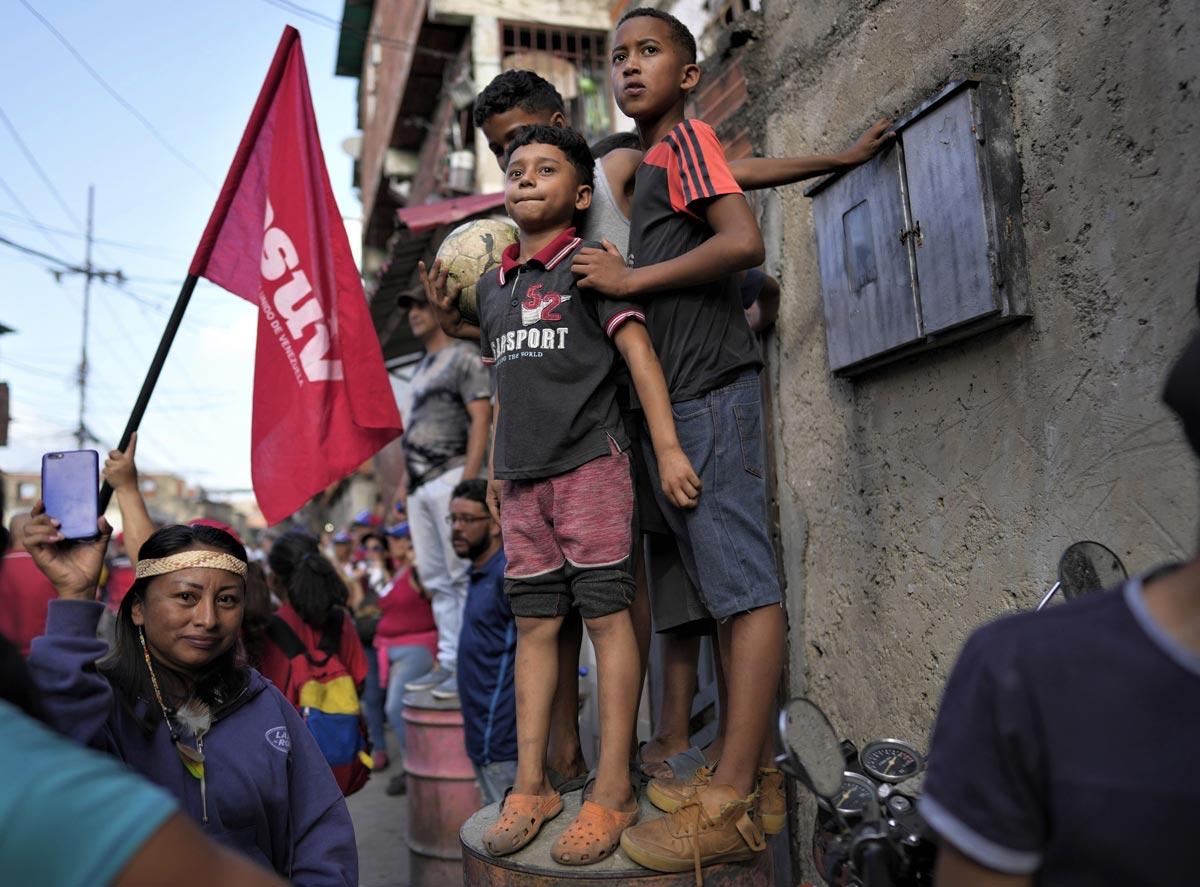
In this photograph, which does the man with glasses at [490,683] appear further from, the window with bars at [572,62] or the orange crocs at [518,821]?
the window with bars at [572,62]

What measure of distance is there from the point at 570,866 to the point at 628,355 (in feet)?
4.27

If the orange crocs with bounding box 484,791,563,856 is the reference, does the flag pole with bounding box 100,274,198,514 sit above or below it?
above

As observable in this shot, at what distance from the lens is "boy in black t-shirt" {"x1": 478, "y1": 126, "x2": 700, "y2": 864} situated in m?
2.68

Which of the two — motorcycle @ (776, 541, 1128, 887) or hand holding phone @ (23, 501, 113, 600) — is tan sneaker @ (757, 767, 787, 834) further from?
hand holding phone @ (23, 501, 113, 600)

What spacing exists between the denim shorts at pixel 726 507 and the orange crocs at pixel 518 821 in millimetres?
672

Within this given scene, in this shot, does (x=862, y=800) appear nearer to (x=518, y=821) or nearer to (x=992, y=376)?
(x=518, y=821)

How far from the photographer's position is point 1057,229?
266 cm

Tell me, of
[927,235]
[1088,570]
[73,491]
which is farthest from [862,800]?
[73,491]

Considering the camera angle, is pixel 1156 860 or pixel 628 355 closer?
Result: pixel 1156 860

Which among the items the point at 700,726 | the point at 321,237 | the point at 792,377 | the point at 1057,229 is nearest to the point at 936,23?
the point at 1057,229

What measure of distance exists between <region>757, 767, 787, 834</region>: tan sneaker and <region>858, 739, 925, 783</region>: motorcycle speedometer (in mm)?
777

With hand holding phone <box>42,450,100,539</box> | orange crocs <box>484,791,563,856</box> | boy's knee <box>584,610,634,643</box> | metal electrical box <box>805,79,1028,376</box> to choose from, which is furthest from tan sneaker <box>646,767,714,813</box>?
hand holding phone <box>42,450,100,539</box>

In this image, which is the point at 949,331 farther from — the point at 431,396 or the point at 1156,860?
the point at 431,396

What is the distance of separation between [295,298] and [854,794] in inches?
117
